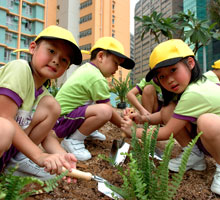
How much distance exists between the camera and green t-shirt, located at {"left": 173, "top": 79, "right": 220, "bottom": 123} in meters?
1.04

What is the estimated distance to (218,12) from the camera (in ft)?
37.4

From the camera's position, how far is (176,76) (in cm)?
110

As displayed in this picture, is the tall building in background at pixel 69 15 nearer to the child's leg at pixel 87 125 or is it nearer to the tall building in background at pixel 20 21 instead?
the tall building in background at pixel 20 21

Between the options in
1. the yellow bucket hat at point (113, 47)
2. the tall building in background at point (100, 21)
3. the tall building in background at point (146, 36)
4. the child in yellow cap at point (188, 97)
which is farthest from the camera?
the tall building in background at point (146, 36)

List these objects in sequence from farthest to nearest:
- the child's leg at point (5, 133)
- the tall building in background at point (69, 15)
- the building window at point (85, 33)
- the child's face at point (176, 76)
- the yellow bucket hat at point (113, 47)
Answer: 1. the tall building in background at point (69, 15)
2. the building window at point (85, 33)
3. the yellow bucket hat at point (113, 47)
4. the child's face at point (176, 76)
5. the child's leg at point (5, 133)

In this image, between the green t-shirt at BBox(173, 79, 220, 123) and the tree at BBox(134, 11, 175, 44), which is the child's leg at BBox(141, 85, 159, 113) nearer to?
the green t-shirt at BBox(173, 79, 220, 123)

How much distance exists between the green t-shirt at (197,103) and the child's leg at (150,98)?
2.72 ft

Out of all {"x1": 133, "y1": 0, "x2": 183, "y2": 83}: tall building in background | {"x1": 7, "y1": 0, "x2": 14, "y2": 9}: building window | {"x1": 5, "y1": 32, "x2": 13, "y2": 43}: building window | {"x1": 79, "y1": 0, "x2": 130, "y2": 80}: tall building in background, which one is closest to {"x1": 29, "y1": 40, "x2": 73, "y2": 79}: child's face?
{"x1": 5, "y1": 32, "x2": 13, "y2": 43}: building window

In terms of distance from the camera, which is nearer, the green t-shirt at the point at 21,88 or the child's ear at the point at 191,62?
the green t-shirt at the point at 21,88

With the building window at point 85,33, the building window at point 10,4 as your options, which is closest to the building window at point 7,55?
the building window at point 10,4

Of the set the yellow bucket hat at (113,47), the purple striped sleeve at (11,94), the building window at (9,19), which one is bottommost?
the purple striped sleeve at (11,94)

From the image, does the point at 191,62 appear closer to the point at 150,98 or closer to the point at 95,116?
the point at 95,116

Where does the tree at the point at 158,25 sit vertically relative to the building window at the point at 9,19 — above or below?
below

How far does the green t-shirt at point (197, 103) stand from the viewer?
1044 millimetres
